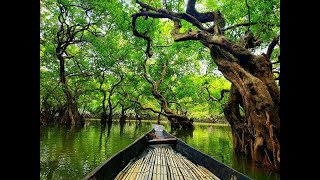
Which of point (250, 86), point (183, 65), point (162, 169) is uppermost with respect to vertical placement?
point (183, 65)

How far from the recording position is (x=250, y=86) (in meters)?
7.57

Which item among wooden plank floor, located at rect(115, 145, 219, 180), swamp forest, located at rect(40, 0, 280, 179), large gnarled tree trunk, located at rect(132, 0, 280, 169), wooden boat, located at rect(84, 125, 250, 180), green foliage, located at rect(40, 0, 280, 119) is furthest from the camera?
green foliage, located at rect(40, 0, 280, 119)

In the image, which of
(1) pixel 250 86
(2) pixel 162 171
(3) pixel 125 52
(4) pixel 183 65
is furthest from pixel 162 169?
(4) pixel 183 65

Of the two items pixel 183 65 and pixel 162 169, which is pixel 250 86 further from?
pixel 183 65

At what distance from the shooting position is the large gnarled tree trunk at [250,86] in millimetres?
6949

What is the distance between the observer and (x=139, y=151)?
7.84 m

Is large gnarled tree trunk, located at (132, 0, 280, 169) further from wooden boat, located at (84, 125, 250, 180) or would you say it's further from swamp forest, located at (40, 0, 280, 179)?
wooden boat, located at (84, 125, 250, 180)

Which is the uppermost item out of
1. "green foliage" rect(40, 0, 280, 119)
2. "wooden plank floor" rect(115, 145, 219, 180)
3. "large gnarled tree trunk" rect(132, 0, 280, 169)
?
"green foliage" rect(40, 0, 280, 119)

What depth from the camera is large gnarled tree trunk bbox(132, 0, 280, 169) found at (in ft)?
22.8

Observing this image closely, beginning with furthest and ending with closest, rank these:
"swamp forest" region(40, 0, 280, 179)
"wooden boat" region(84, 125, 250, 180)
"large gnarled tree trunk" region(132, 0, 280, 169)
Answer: "swamp forest" region(40, 0, 280, 179), "large gnarled tree trunk" region(132, 0, 280, 169), "wooden boat" region(84, 125, 250, 180)

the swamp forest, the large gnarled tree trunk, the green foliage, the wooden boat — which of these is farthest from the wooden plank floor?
the green foliage

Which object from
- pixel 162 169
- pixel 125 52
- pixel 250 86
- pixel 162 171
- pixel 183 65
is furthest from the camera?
pixel 183 65
